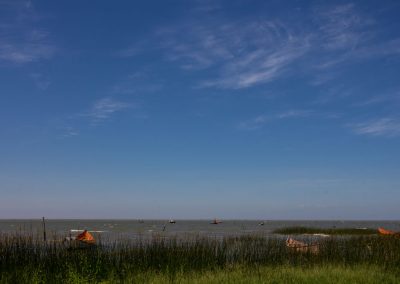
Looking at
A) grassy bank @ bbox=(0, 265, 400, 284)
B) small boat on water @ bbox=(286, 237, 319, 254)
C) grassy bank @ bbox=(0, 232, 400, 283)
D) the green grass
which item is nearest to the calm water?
grassy bank @ bbox=(0, 232, 400, 283)

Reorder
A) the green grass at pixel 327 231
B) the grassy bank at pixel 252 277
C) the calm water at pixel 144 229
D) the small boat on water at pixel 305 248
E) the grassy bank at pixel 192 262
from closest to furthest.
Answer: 1. the grassy bank at pixel 252 277
2. the grassy bank at pixel 192 262
3. the small boat on water at pixel 305 248
4. the green grass at pixel 327 231
5. the calm water at pixel 144 229

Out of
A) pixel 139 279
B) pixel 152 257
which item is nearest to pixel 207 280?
pixel 139 279

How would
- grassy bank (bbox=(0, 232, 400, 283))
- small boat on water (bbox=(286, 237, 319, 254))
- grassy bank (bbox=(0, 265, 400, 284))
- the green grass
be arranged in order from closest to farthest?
1. grassy bank (bbox=(0, 265, 400, 284))
2. grassy bank (bbox=(0, 232, 400, 283))
3. small boat on water (bbox=(286, 237, 319, 254))
4. the green grass

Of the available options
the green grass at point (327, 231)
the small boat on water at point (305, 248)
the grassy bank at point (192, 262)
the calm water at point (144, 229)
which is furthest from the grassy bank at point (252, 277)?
the green grass at point (327, 231)

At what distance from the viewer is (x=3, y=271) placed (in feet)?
41.7

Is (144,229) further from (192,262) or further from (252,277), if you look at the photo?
(252,277)

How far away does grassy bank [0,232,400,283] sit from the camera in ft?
40.3

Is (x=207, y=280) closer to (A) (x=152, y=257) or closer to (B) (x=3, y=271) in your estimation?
(A) (x=152, y=257)

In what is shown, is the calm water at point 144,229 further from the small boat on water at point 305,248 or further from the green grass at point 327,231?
the small boat on water at point 305,248

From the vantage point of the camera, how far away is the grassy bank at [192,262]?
40.3ft

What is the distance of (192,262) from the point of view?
15.3 metres

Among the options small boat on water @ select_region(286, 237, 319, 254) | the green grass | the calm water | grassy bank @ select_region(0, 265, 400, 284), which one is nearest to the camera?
grassy bank @ select_region(0, 265, 400, 284)

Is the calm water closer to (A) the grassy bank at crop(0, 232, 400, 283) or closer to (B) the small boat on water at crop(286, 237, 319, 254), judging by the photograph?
(A) the grassy bank at crop(0, 232, 400, 283)

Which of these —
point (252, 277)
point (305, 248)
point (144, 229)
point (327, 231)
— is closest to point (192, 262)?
point (252, 277)
